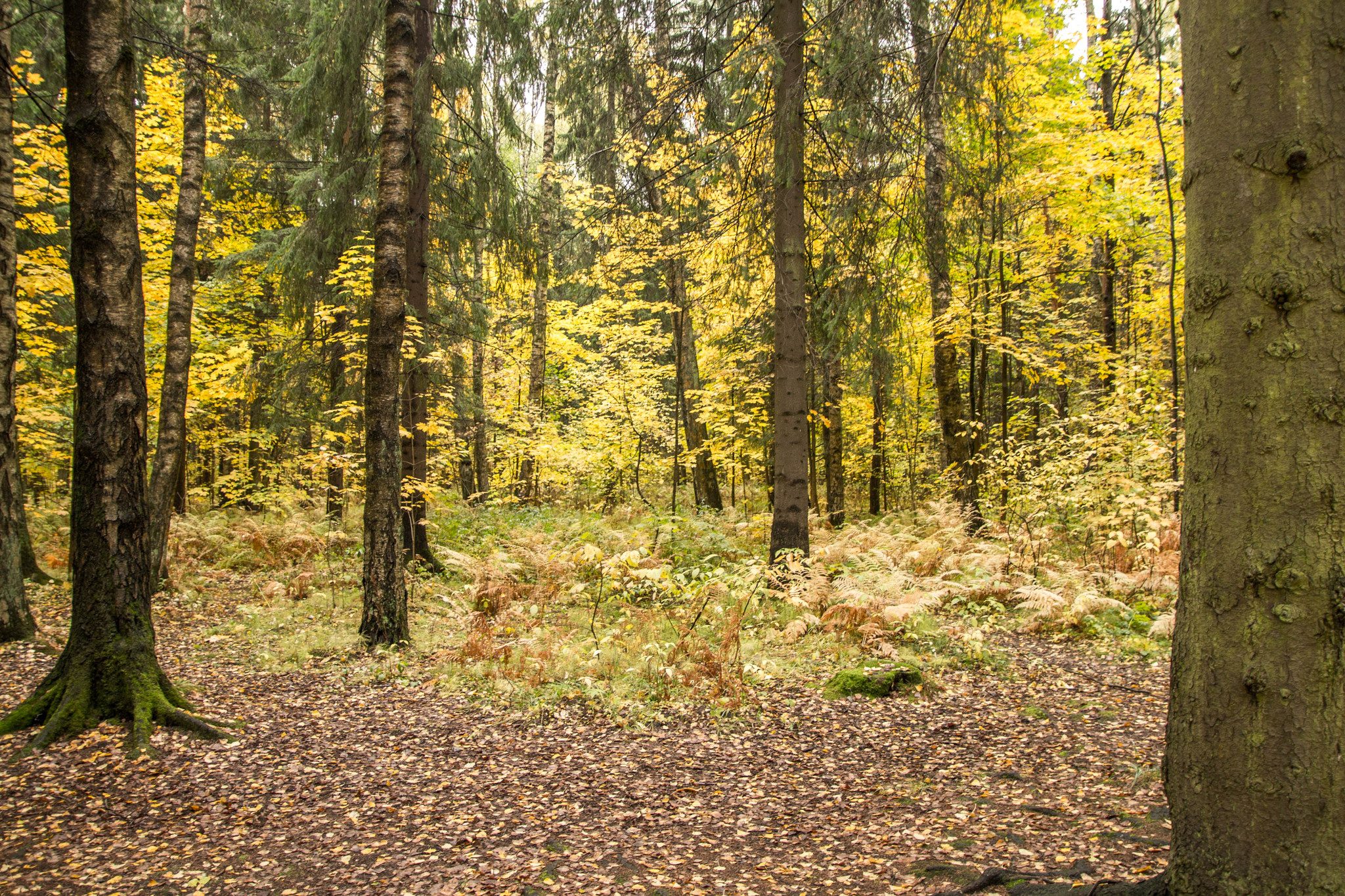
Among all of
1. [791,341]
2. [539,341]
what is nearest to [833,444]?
[791,341]

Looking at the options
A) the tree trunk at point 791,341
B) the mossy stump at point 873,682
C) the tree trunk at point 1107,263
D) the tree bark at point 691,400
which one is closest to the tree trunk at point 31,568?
the tree trunk at point 791,341

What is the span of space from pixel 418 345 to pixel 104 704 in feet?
22.9

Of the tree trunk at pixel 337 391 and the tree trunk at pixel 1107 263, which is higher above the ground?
the tree trunk at pixel 1107 263

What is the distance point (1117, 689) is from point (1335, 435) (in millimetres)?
4413

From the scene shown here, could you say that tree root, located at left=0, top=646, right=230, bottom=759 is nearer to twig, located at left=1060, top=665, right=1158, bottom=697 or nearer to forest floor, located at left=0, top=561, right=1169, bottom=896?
forest floor, located at left=0, top=561, right=1169, bottom=896

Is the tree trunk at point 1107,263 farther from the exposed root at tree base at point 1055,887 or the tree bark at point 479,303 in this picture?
the exposed root at tree base at point 1055,887

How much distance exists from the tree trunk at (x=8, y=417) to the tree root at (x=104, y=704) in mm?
2488

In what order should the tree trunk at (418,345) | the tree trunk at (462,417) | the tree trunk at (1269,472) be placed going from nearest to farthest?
the tree trunk at (1269,472) → the tree trunk at (418,345) → the tree trunk at (462,417)

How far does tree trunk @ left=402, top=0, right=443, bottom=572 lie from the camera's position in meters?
9.98

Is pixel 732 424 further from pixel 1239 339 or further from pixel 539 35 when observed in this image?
pixel 1239 339

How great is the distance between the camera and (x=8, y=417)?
6.76 metres

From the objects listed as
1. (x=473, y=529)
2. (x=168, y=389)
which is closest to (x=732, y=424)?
(x=473, y=529)

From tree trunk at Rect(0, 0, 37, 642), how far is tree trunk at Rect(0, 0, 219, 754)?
2723 millimetres

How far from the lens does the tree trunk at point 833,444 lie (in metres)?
13.9
